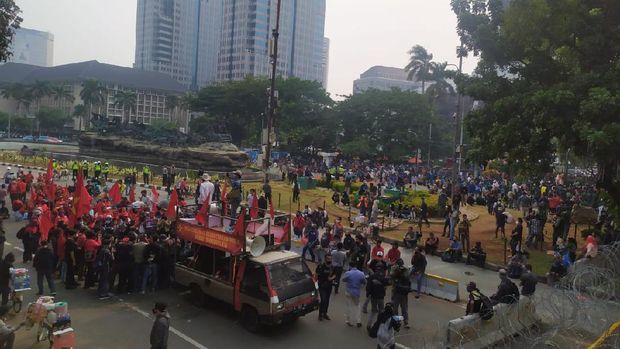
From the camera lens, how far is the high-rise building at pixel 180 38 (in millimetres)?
156375

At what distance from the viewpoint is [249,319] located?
1131cm

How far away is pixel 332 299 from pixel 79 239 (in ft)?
22.4

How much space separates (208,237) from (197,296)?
5.31 ft

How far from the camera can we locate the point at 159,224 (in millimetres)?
16500

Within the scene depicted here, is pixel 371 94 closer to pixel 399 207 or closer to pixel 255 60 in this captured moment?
pixel 399 207

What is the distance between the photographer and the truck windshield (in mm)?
11109

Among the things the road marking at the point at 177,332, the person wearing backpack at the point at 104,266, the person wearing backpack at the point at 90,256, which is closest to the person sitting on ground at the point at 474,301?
the road marking at the point at 177,332

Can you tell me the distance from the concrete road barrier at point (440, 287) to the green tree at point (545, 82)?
530 cm

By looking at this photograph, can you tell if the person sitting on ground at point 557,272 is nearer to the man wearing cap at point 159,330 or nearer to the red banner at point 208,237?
the red banner at point 208,237

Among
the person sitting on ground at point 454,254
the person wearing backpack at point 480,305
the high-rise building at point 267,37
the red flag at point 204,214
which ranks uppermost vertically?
the high-rise building at point 267,37

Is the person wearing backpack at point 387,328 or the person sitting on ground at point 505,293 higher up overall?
the person sitting on ground at point 505,293

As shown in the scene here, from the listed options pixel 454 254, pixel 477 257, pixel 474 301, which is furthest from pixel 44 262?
pixel 477 257

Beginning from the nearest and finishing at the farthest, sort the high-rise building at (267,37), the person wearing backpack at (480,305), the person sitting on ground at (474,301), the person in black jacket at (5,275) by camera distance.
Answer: the person wearing backpack at (480,305), the person sitting on ground at (474,301), the person in black jacket at (5,275), the high-rise building at (267,37)

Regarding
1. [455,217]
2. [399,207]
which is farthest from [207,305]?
[399,207]
